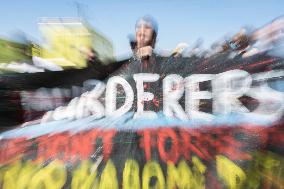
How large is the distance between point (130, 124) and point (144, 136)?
12 centimetres

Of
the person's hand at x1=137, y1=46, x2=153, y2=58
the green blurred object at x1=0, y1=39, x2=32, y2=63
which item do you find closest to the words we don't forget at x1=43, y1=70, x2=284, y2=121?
the person's hand at x1=137, y1=46, x2=153, y2=58

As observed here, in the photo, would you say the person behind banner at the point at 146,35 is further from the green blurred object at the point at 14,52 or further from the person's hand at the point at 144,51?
the green blurred object at the point at 14,52

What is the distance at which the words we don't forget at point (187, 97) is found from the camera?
2072mm

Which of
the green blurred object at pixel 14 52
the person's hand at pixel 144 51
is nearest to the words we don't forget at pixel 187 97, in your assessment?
the person's hand at pixel 144 51

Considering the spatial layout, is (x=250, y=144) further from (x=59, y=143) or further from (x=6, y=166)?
(x=6, y=166)

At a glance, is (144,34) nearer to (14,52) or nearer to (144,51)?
(144,51)

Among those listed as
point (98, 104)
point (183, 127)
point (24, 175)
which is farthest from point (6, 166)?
point (183, 127)

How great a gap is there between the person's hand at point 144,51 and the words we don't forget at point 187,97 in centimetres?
12

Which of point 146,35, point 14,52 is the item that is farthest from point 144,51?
point 14,52

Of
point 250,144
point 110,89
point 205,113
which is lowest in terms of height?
point 250,144

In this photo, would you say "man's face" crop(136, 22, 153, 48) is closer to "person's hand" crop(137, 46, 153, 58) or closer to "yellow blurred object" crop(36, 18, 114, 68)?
"person's hand" crop(137, 46, 153, 58)

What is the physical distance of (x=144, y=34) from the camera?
Result: 2227 mm

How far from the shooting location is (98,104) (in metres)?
2.28

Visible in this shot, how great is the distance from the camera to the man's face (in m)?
2.22
